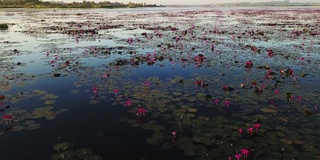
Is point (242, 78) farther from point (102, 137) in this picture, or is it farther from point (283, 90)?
point (102, 137)

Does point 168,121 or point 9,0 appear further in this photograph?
point 9,0

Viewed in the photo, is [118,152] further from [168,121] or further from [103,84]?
[103,84]

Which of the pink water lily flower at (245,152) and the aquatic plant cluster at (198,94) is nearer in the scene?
the pink water lily flower at (245,152)

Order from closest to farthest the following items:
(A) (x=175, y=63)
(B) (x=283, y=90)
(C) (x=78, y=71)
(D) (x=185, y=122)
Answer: (D) (x=185, y=122), (B) (x=283, y=90), (C) (x=78, y=71), (A) (x=175, y=63)

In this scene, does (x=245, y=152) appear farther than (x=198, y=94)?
No

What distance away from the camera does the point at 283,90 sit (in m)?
13.1

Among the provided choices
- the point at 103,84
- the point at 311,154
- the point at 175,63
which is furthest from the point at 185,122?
the point at 175,63

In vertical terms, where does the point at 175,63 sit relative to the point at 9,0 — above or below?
below

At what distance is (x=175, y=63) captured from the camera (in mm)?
19078

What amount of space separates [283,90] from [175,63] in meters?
8.10

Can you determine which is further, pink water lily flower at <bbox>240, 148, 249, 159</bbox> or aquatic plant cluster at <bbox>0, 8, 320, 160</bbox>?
aquatic plant cluster at <bbox>0, 8, 320, 160</bbox>

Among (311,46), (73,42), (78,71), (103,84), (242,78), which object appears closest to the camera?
(103,84)

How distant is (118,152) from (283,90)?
30.5 feet

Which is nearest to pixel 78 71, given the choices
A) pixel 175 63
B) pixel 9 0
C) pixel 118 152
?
pixel 175 63
